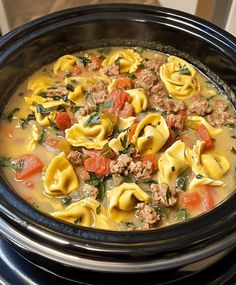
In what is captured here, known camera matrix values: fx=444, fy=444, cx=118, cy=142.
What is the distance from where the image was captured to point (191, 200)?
160 cm

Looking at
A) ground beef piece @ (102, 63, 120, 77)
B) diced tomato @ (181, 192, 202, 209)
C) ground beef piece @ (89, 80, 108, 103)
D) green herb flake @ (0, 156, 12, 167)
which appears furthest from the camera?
ground beef piece @ (102, 63, 120, 77)

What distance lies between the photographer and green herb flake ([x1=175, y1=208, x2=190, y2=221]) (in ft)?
5.09

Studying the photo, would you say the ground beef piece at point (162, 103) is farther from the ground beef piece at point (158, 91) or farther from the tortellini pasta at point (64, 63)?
the tortellini pasta at point (64, 63)

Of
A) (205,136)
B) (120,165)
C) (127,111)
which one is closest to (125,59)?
(127,111)

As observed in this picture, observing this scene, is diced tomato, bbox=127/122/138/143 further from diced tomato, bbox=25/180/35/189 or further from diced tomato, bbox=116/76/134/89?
diced tomato, bbox=25/180/35/189

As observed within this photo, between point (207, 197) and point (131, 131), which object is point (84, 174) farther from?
point (207, 197)

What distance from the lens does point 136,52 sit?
87.7 inches

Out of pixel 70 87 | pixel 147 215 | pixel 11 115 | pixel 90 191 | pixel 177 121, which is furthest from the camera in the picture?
pixel 70 87

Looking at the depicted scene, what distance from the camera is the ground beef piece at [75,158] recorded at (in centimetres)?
169

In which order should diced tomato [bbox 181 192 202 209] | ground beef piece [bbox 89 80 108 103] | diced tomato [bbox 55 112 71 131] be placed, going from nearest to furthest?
diced tomato [bbox 181 192 202 209] → diced tomato [bbox 55 112 71 131] → ground beef piece [bbox 89 80 108 103]

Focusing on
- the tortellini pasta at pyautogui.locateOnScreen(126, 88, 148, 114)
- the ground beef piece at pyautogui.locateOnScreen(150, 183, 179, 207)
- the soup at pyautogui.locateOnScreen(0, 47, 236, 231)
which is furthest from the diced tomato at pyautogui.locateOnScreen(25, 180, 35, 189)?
the tortellini pasta at pyautogui.locateOnScreen(126, 88, 148, 114)

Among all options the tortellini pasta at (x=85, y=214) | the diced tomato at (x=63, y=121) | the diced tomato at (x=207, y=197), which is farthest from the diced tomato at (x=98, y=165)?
the diced tomato at (x=207, y=197)

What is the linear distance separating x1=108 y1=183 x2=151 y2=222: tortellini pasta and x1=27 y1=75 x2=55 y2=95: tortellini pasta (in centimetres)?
68

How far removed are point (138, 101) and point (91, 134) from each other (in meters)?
0.27
